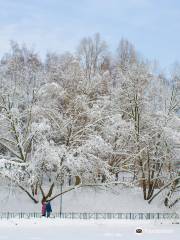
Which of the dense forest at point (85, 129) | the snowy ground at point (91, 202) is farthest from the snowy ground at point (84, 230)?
the snowy ground at point (91, 202)

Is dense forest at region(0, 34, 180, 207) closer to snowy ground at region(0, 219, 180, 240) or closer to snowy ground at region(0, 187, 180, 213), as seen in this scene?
snowy ground at region(0, 187, 180, 213)

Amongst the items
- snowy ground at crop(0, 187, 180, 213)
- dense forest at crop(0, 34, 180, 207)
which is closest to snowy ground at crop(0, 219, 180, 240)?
dense forest at crop(0, 34, 180, 207)

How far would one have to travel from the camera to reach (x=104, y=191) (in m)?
37.6

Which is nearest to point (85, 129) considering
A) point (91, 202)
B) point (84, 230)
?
point (91, 202)

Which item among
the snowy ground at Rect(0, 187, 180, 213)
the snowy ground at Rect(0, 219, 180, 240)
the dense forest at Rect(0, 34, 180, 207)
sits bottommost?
the snowy ground at Rect(0, 219, 180, 240)

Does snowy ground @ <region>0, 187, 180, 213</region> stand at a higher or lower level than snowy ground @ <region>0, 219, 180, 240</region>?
higher

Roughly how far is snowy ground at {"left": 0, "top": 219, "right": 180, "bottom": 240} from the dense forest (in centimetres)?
664

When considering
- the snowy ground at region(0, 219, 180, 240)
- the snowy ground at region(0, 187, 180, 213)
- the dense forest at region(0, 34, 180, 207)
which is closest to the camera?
the snowy ground at region(0, 219, 180, 240)

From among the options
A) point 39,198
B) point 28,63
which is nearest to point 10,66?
point 28,63

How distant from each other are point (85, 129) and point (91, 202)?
604cm

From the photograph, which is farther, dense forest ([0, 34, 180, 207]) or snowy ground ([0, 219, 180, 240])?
dense forest ([0, 34, 180, 207])

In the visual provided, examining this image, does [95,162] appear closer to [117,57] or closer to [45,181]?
[45,181]

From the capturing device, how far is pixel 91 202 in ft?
121

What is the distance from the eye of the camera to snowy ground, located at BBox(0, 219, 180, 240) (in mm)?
21422
